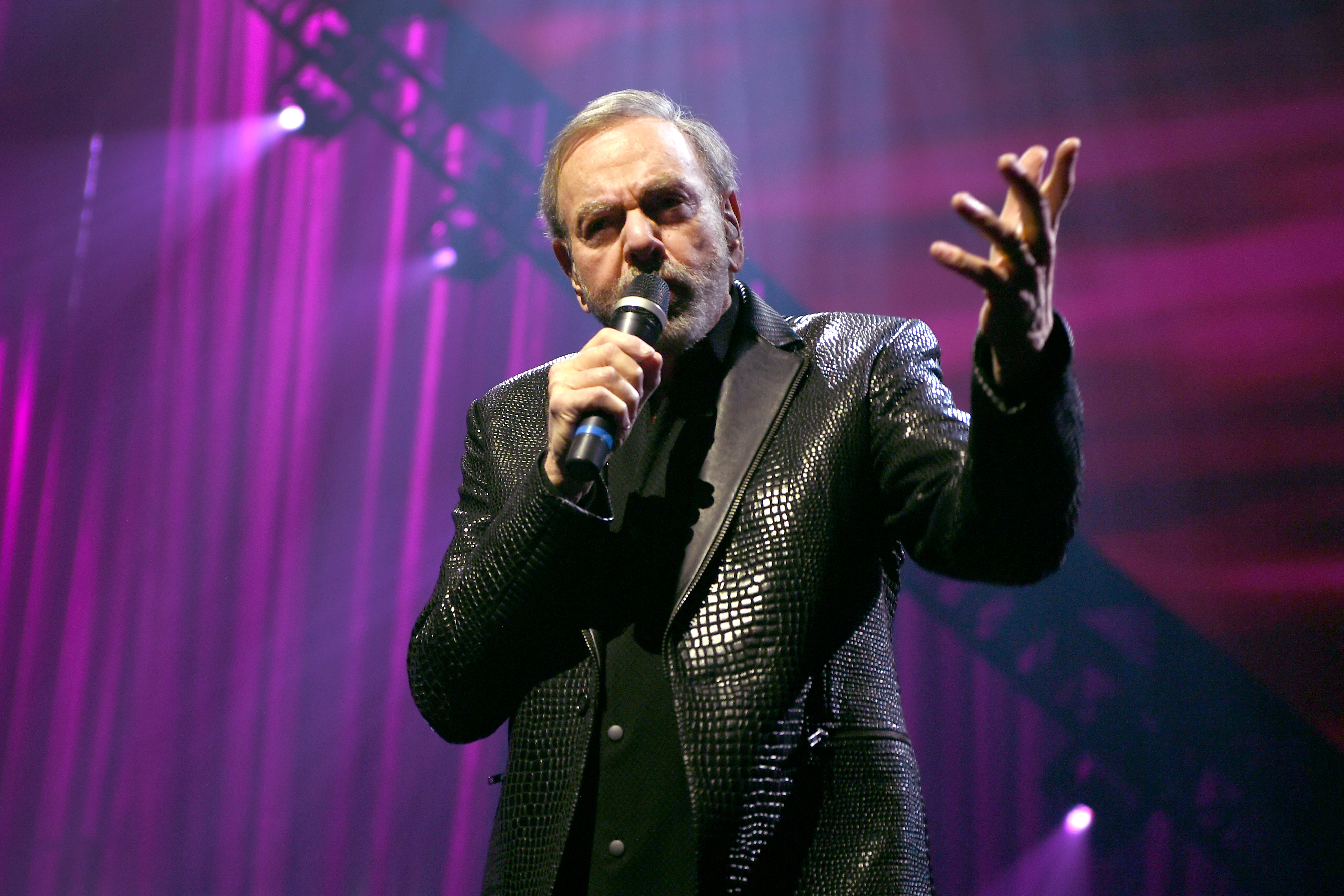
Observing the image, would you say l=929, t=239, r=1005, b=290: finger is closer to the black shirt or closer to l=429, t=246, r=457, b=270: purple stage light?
the black shirt

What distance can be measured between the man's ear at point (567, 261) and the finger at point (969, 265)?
2.35 ft

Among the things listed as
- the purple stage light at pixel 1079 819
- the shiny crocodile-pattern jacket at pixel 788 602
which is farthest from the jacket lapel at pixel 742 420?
the purple stage light at pixel 1079 819

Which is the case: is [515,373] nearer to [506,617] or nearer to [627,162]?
[627,162]

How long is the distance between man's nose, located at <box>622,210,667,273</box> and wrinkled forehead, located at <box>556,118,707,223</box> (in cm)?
7

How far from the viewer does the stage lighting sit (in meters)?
4.19

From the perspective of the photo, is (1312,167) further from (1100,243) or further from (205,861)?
(205,861)

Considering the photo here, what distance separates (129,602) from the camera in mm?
3938

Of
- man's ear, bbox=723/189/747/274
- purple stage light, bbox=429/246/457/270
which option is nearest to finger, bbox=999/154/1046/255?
man's ear, bbox=723/189/747/274

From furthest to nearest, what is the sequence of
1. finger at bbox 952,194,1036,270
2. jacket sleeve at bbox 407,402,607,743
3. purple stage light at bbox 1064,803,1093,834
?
purple stage light at bbox 1064,803,1093,834 < jacket sleeve at bbox 407,402,607,743 < finger at bbox 952,194,1036,270

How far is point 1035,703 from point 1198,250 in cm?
158

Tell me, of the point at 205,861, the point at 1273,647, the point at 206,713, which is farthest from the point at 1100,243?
the point at 205,861

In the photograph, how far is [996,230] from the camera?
0.82 m

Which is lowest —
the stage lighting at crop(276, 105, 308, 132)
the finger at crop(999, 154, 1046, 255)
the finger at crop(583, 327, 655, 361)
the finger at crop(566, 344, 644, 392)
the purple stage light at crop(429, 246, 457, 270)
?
the finger at crop(566, 344, 644, 392)

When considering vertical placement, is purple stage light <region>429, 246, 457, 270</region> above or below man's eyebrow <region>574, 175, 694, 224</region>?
above
